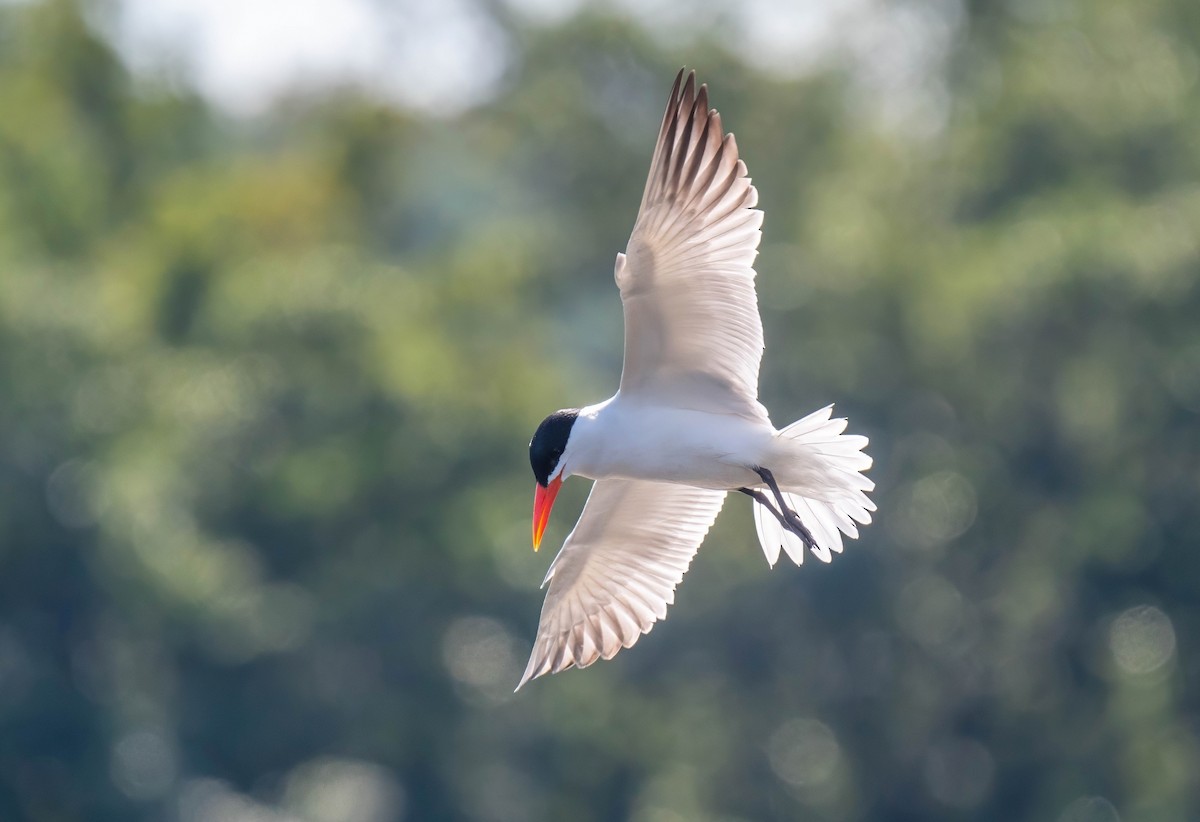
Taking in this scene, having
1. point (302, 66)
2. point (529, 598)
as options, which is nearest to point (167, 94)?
point (302, 66)

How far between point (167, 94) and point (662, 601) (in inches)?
1197

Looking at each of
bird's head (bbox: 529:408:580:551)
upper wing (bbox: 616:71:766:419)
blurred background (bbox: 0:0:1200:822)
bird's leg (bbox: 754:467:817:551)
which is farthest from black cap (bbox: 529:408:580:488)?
blurred background (bbox: 0:0:1200:822)

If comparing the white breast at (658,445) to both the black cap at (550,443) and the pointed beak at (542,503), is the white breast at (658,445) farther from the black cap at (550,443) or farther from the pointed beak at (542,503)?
the pointed beak at (542,503)

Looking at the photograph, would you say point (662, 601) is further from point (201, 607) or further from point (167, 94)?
point (167, 94)

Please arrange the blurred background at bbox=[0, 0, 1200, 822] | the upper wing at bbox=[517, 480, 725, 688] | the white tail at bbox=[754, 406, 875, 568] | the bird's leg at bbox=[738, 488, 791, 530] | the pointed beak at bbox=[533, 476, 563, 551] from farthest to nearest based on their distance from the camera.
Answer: the blurred background at bbox=[0, 0, 1200, 822]
the upper wing at bbox=[517, 480, 725, 688]
the bird's leg at bbox=[738, 488, 791, 530]
the pointed beak at bbox=[533, 476, 563, 551]
the white tail at bbox=[754, 406, 875, 568]

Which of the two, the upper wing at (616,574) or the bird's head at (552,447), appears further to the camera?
the upper wing at (616,574)

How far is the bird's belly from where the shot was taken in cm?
798

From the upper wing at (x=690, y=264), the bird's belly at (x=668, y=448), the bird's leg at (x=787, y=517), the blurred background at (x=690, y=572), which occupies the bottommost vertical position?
the bird's leg at (x=787, y=517)

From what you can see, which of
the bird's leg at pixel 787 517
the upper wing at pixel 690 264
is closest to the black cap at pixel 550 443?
the upper wing at pixel 690 264

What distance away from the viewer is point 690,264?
7.73 m

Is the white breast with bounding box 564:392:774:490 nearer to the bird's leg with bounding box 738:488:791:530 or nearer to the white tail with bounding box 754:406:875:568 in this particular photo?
the white tail with bounding box 754:406:875:568

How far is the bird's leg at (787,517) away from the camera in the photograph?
809cm

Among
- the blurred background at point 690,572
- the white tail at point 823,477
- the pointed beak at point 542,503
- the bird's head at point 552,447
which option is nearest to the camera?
the white tail at point 823,477

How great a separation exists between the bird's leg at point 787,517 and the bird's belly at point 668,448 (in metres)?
0.07
